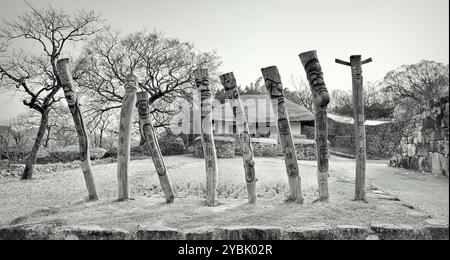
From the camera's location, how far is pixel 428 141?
10281 mm

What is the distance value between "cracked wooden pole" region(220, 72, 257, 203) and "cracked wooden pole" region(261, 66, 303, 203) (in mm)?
518

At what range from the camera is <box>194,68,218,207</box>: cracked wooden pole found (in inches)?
187

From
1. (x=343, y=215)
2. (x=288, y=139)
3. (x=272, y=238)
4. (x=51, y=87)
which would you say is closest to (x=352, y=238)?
(x=343, y=215)

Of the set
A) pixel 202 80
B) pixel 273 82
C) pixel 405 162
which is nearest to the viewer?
pixel 273 82

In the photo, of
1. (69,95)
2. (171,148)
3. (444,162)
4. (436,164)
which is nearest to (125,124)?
(69,95)

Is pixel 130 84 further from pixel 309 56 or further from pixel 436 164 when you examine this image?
pixel 436 164

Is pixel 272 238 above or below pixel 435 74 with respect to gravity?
below

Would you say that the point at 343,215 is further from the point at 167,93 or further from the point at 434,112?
the point at 167,93

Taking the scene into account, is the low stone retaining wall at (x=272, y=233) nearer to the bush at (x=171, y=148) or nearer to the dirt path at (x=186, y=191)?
the dirt path at (x=186, y=191)

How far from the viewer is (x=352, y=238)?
3.45m

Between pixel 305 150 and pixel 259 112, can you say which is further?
pixel 259 112

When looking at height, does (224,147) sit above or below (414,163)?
above

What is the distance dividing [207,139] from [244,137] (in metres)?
0.59
